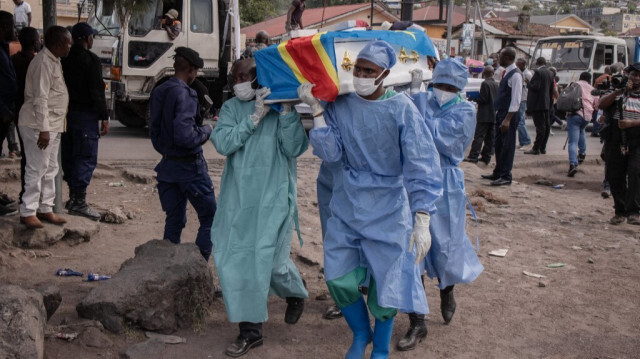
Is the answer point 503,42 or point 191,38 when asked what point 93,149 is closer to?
point 191,38

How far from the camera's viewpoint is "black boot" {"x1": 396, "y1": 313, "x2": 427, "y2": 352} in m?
4.18

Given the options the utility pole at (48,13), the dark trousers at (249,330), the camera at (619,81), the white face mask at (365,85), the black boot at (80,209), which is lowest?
the dark trousers at (249,330)

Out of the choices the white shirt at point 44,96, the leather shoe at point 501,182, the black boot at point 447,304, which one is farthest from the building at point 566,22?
the black boot at point 447,304

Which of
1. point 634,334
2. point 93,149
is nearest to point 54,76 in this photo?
point 93,149

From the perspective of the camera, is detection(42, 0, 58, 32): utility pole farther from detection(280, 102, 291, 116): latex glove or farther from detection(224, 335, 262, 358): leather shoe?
detection(224, 335, 262, 358): leather shoe

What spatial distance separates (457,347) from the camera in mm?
4262

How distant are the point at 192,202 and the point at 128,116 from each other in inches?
378

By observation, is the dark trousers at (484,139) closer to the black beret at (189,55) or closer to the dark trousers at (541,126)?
the dark trousers at (541,126)

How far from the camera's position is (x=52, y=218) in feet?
19.2

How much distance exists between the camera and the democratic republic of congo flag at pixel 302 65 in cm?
377

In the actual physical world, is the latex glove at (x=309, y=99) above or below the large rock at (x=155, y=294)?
above

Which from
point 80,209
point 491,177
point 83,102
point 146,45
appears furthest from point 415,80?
point 146,45

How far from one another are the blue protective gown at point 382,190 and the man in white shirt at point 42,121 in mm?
3009

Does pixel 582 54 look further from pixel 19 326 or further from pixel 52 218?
pixel 19 326
